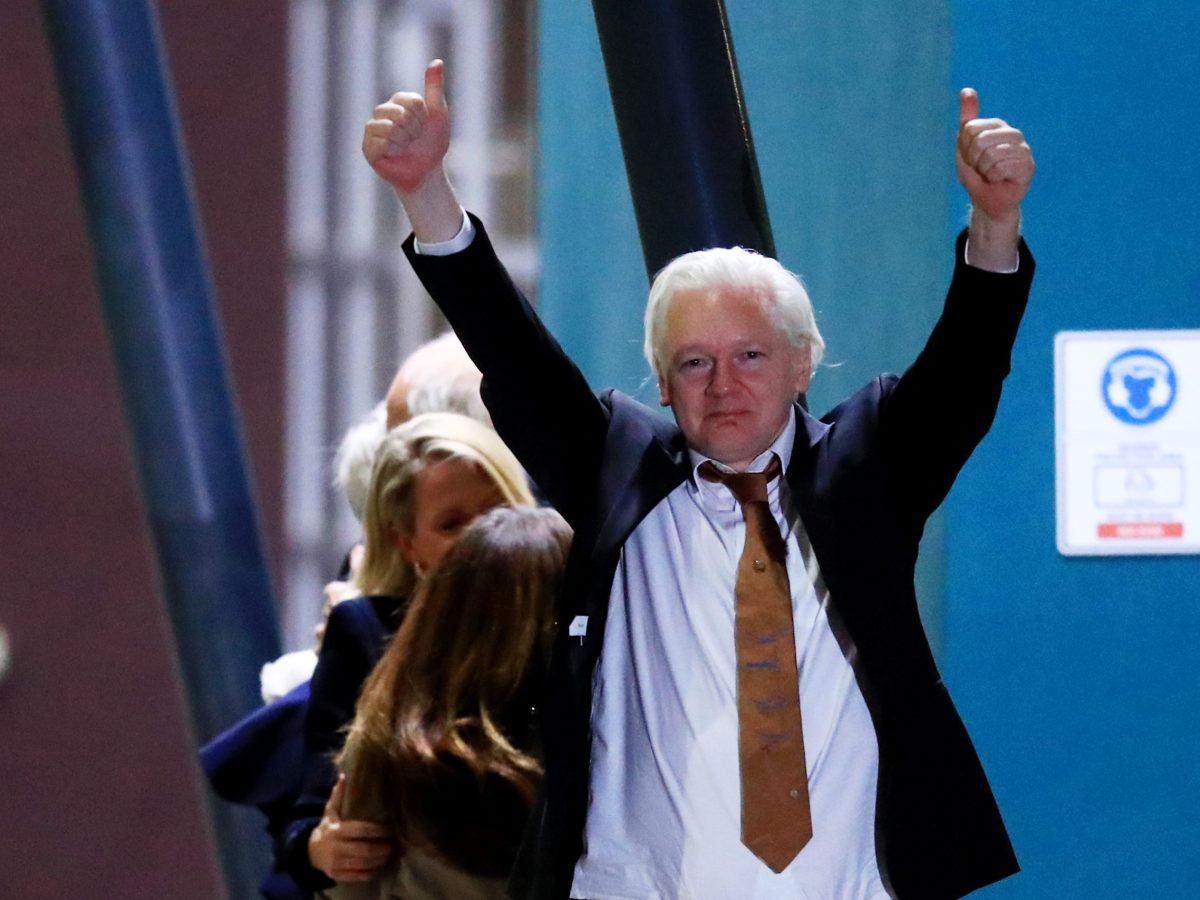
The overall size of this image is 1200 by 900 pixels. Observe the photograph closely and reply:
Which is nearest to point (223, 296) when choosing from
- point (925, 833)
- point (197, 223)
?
point (197, 223)

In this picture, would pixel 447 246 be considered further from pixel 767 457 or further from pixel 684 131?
pixel 684 131

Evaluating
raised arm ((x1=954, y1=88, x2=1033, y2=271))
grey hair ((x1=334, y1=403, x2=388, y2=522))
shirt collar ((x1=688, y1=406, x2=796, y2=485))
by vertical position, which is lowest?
grey hair ((x1=334, y1=403, x2=388, y2=522))

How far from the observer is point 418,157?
1.87m

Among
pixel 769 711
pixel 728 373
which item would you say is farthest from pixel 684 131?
pixel 769 711

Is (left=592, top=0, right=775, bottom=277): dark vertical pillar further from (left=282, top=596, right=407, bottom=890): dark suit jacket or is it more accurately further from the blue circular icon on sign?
(left=282, top=596, right=407, bottom=890): dark suit jacket

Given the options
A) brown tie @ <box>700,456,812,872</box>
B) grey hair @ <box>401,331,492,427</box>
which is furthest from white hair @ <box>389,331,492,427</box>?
brown tie @ <box>700,456,812,872</box>

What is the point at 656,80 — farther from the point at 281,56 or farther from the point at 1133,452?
the point at 281,56

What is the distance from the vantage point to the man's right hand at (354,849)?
2211 millimetres

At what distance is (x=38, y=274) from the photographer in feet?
23.6

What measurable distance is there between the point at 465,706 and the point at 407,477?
20.2 inches

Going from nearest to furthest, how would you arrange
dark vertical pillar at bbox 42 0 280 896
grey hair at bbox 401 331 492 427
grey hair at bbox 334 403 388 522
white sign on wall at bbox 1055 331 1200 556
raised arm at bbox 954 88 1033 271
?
raised arm at bbox 954 88 1033 271 → white sign on wall at bbox 1055 331 1200 556 → grey hair at bbox 401 331 492 427 → grey hair at bbox 334 403 388 522 → dark vertical pillar at bbox 42 0 280 896

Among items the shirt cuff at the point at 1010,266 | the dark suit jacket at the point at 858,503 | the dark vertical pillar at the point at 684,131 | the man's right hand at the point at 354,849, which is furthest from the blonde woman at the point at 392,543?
the shirt cuff at the point at 1010,266

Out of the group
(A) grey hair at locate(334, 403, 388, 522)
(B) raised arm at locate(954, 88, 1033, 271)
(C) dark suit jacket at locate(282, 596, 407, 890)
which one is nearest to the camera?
(B) raised arm at locate(954, 88, 1033, 271)

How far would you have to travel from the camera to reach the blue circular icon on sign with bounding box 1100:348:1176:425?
8.42 ft
